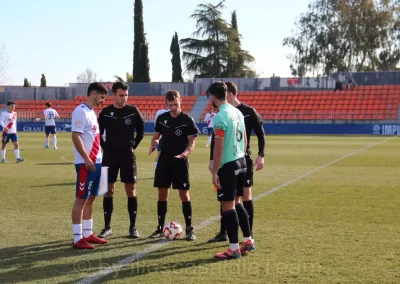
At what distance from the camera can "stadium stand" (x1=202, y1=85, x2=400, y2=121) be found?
4556 cm

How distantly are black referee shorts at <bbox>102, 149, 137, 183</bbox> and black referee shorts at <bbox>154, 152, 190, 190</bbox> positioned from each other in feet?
1.32

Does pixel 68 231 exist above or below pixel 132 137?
below

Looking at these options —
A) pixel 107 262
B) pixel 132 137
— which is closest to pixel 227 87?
pixel 132 137

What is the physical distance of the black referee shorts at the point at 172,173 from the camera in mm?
8039

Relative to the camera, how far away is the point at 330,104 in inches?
1873

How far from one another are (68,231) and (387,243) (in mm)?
4309

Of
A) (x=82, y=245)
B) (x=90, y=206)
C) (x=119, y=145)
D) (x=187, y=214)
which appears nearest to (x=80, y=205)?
(x=90, y=206)

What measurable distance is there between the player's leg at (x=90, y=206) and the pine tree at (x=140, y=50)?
57.3m

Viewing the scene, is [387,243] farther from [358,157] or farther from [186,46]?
[186,46]

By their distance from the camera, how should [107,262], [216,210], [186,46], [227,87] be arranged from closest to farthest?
[107,262], [227,87], [216,210], [186,46]

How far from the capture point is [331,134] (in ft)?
140

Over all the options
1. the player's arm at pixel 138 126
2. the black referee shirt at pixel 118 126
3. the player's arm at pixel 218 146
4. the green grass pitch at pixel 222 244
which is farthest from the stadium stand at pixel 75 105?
the player's arm at pixel 218 146

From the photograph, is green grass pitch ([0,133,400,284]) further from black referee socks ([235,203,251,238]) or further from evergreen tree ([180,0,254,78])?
evergreen tree ([180,0,254,78])

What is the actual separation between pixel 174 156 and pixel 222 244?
138 cm
